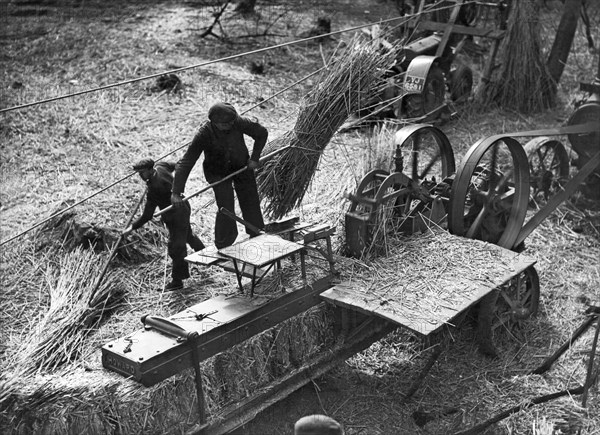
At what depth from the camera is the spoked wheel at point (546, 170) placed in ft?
30.4

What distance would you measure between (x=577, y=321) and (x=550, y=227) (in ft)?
5.95

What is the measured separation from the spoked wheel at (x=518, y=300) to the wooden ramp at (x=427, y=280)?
1.74 feet

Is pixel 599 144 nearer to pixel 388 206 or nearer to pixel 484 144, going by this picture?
pixel 484 144

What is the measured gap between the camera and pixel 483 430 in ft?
20.3

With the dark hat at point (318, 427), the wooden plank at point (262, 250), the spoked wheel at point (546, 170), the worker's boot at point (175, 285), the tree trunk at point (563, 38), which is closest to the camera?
the dark hat at point (318, 427)

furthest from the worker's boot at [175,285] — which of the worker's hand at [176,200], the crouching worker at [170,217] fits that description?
the worker's hand at [176,200]

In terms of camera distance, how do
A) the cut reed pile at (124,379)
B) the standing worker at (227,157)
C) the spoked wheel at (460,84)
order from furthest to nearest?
the spoked wheel at (460,84) < the standing worker at (227,157) < the cut reed pile at (124,379)

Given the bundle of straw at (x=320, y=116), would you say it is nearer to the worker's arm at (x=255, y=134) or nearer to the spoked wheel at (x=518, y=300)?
the worker's arm at (x=255, y=134)

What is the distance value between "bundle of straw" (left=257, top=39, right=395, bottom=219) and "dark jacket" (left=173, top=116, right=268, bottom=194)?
1.09 feet

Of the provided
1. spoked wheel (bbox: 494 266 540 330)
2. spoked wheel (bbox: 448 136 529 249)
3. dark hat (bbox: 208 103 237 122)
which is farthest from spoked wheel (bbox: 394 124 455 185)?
dark hat (bbox: 208 103 237 122)

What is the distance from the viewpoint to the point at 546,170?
9430mm

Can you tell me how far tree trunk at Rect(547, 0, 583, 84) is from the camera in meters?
12.1

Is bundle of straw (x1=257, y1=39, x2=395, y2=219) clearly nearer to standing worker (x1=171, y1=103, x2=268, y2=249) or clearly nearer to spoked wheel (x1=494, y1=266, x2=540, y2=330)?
standing worker (x1=171, y1=103, x2=268, y2=249)

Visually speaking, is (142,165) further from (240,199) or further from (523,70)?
(523,70)
